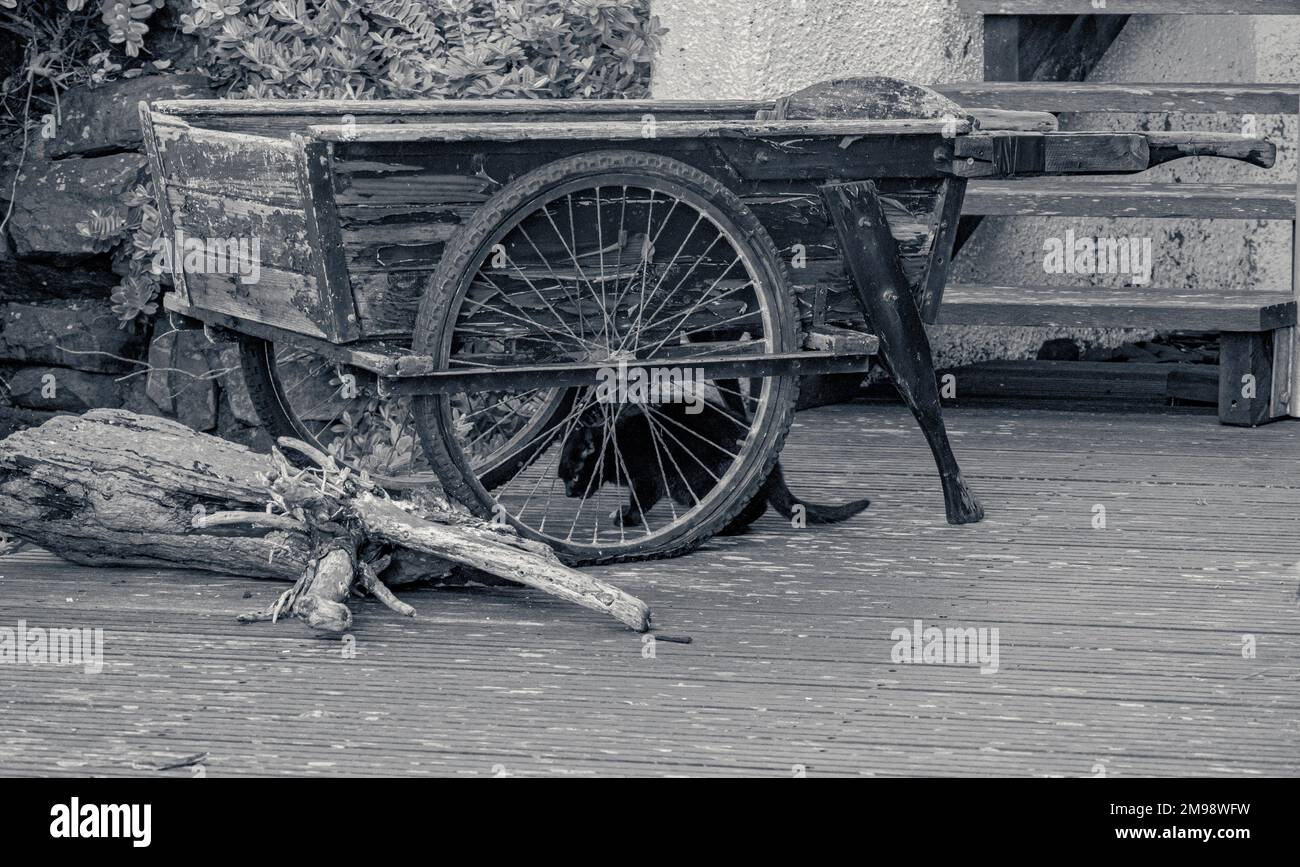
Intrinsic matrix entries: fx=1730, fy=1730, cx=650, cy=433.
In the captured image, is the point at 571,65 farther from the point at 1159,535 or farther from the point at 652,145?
the point at 1159,535

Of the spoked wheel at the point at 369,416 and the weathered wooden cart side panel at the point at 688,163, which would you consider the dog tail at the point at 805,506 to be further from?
the spoked wheel at the point at 369,416

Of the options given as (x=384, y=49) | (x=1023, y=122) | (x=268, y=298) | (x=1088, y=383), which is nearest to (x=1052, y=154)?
(x=1023, y=122)

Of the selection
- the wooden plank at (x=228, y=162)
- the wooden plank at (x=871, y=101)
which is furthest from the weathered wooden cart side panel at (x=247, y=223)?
the wooden plank at (x=871, y=101)

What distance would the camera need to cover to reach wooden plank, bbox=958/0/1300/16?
215 inches

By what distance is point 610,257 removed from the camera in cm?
373

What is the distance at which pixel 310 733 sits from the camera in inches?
109

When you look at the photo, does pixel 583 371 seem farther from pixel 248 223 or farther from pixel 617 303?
pixel 248 223

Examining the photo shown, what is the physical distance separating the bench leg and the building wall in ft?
3.05

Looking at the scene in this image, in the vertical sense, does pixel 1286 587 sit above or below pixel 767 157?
below

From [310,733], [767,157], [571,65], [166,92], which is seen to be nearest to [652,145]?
[767,157]

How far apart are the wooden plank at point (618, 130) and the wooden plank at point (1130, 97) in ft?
5.26

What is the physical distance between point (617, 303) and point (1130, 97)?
7.80ft

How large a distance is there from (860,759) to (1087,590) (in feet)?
3.74

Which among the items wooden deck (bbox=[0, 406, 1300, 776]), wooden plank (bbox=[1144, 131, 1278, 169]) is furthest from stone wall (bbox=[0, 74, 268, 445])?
wooden plank (bbox=[1144, 131, 1278, 169])
